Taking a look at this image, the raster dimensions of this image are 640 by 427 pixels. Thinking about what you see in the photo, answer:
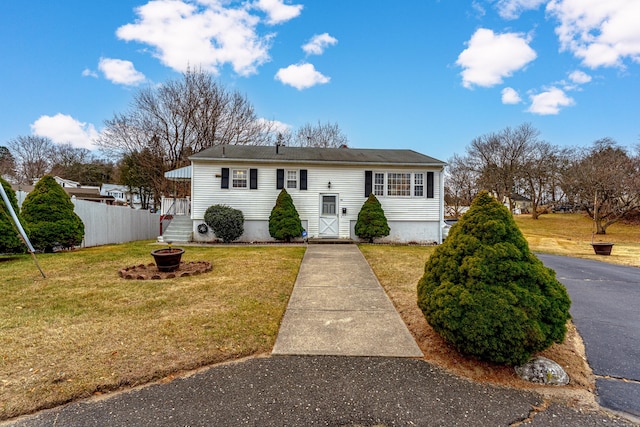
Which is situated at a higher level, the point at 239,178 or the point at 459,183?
the point at 459,183

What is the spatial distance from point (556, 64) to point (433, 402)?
17013 millimetres

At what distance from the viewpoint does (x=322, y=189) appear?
14.5m

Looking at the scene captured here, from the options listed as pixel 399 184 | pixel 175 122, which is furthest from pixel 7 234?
pixel 175 122

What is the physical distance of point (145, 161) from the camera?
76.2 ft

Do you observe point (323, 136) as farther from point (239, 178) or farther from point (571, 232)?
point (571, 232)

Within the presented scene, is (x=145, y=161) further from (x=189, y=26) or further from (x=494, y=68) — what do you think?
(x=494, y=68)

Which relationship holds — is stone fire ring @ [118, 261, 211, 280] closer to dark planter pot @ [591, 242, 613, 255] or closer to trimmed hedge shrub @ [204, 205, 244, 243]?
trimmed hedge shrub @ [204, 205, 244, 243]

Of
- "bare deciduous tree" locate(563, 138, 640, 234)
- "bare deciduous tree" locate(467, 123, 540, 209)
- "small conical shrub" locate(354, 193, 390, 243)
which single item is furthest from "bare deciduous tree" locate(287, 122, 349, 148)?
"bare deciduous tree" locate(563, 138, 640, 234)

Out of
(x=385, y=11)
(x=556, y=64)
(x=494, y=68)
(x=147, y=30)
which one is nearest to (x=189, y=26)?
(x=147, y=30)

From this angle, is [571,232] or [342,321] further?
[571,232]

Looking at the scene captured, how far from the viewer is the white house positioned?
14.0 meters

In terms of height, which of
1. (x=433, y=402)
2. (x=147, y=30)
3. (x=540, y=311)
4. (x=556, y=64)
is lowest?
(x=433, y=402)

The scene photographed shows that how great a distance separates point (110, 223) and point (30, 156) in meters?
36.1

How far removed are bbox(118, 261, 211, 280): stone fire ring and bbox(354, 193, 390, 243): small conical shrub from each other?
7734 millimetres
